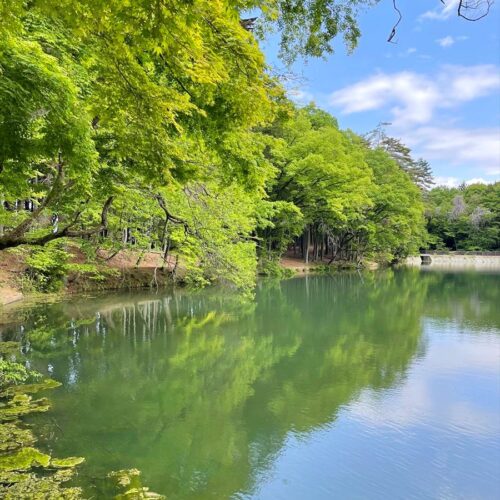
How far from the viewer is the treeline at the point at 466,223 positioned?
173 feet

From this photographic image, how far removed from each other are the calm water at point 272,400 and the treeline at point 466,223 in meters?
42.8

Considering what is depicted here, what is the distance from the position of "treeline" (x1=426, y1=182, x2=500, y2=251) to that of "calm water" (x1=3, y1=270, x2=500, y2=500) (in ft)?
140

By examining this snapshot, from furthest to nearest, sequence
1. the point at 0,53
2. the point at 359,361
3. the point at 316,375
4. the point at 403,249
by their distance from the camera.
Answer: the point at 403,249 < the point at 359,361 < the point at 316,375 < the point at 0,53

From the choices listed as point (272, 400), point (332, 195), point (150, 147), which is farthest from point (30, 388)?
point (332, 195)

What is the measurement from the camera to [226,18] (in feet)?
11.0

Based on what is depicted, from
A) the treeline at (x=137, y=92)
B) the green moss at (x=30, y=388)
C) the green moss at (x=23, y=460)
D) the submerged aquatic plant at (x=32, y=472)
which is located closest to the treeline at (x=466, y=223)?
the treeline at (x=137, y=92)

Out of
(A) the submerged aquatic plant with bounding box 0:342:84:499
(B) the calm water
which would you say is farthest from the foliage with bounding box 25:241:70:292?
(A) the submerged aquatic plant with bounding box 0:342:84:499

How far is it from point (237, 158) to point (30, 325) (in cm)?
833

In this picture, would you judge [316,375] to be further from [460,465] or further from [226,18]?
[226,18]

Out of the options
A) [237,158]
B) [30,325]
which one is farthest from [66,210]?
[237,158]

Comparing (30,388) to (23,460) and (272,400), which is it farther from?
(272,400)

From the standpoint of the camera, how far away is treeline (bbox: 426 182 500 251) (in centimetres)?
5269

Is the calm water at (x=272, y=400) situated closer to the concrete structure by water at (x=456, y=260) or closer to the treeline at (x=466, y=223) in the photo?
the concrete structure by water at (x=456, y=260)

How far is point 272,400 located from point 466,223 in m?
53.0
